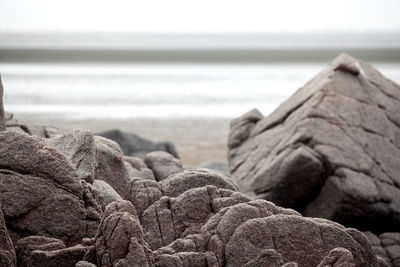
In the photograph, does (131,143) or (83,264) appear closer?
(83,264)

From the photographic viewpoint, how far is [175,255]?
23.2 feet

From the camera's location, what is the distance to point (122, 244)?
22.4ft

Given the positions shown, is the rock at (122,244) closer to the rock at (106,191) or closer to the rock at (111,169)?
the rock at (106,191)

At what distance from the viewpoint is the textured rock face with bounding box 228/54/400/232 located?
42.6ft

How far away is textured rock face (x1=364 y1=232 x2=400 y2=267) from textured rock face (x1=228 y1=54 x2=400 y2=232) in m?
0.30

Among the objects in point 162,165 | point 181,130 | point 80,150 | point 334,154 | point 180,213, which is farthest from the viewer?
point 181,130

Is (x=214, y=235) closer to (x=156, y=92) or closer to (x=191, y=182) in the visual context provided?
(x=191, y=182)

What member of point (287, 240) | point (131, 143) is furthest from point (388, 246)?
point (131, 143)

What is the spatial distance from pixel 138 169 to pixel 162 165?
0.47m

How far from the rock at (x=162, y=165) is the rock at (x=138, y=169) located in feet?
0.49

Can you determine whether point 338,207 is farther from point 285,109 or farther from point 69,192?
point 69,192

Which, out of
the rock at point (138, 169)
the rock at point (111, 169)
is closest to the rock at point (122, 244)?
the rock at point (111, 169)

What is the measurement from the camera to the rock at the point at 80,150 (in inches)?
346

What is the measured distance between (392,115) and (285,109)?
1.97 metres
